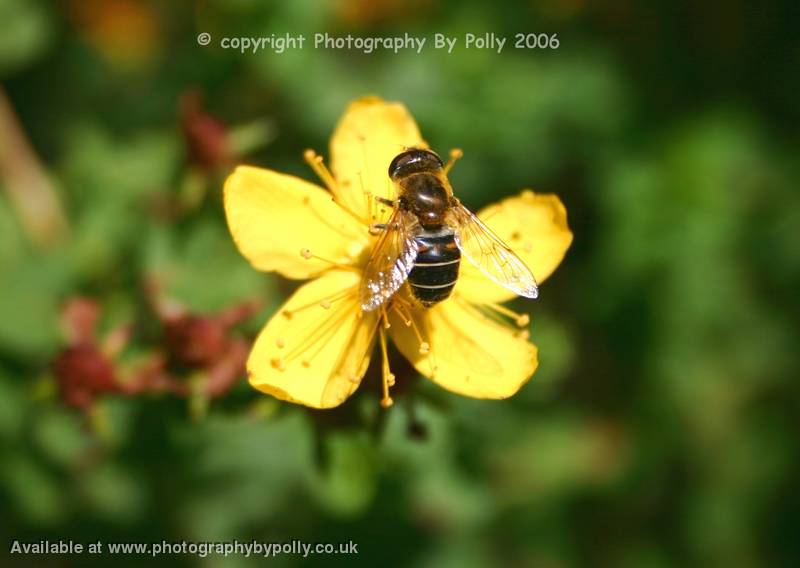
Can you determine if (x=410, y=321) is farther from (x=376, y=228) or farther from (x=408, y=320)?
(x=376, y=228)

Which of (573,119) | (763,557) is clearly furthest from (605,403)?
(573,119)

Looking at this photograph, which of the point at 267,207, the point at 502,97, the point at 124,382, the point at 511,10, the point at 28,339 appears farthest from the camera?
the point at 511,10

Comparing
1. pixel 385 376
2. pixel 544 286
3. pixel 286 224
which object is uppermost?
pixel 544 286

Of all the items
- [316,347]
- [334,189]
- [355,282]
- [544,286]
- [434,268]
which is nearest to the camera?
[434,268]

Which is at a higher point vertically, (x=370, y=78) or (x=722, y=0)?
(x=722, y=0)

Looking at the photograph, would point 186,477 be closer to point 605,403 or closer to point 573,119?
point 605,403

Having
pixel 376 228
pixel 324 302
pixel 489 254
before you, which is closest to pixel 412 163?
pixel 376 228

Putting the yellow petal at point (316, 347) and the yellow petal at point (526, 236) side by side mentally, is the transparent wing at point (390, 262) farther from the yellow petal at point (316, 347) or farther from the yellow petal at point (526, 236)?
the yellow petal at point (526, 236)

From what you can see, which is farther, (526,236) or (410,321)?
(526,236)
